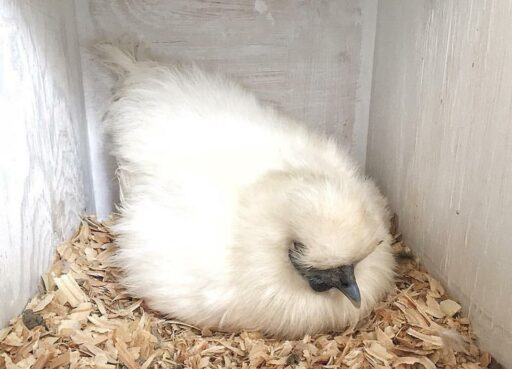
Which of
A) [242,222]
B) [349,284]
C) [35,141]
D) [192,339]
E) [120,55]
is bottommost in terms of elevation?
[192,339]

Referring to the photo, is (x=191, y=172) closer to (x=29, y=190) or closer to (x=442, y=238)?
(x=29, y=190)

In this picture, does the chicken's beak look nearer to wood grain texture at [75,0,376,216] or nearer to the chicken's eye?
the chicken's eye

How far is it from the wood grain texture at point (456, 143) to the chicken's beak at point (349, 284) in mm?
394

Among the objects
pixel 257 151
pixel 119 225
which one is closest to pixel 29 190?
pixel 119 225

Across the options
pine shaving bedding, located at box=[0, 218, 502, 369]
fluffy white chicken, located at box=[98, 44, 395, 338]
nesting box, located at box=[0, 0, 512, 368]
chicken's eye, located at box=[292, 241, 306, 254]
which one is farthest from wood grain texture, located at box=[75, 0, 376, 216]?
chicken's eye, located at box=[292, 241, 306, 254]

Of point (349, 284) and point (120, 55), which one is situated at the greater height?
point (120, 55)

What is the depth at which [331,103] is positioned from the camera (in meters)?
2.53

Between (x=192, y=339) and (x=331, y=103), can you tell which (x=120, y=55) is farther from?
(x=192, y=339)

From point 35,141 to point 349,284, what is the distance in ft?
3.61

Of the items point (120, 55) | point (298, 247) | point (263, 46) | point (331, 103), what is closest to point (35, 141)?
point (120, 55)

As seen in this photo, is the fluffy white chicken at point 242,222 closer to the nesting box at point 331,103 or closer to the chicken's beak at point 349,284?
the chicken's beak at point 349,284

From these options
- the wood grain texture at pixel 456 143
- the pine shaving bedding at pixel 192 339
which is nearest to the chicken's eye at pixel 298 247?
the pine shaving bedding at pixel 192 339

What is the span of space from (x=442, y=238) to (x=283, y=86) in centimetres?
99

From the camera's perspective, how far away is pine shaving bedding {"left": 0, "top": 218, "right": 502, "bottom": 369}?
1609mm
